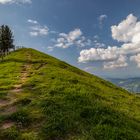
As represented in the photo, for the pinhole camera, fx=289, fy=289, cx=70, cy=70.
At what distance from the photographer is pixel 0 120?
2328 centimetres

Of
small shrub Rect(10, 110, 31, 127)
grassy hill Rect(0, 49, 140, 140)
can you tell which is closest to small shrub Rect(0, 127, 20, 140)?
grassy hill Rect(0, 49, 140, 140)

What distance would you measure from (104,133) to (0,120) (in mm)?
8379

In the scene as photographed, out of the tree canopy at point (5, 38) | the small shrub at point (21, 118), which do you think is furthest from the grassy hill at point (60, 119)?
the tree canopy at point (5, 38)

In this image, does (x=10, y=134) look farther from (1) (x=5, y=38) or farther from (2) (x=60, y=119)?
(1) (x=5, y=38)

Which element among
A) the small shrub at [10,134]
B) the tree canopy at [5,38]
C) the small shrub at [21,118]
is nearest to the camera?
the small shrub at [10,134]

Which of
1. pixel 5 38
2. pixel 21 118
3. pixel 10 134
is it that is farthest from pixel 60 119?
pixel 5 38

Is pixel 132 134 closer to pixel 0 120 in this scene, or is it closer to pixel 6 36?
pixel 0 120

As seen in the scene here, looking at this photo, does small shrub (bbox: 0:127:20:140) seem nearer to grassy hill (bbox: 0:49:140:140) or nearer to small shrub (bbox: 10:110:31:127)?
grassy hill (bbox: 0:49:140:140)

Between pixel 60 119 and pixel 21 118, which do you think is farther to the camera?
pixel 21 118

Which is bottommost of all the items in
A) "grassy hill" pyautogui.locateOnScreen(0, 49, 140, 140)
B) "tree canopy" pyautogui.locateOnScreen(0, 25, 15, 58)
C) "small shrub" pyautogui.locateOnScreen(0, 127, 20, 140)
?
"small shrub" pyautogui.locateOnScreen(0, 127, 20, 140)

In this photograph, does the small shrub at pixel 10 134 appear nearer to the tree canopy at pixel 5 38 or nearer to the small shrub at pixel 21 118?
the small shrub at pixel 21 118

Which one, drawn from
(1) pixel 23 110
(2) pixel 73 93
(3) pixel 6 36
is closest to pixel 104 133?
(1) pixel 23 110

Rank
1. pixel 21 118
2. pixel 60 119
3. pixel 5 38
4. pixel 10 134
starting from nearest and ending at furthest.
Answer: pixel 10 134 < pixel 60 119 < pixel 21 118 < pixel 5 38

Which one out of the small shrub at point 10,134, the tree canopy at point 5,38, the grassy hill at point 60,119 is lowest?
the small shrub at point 10,134
